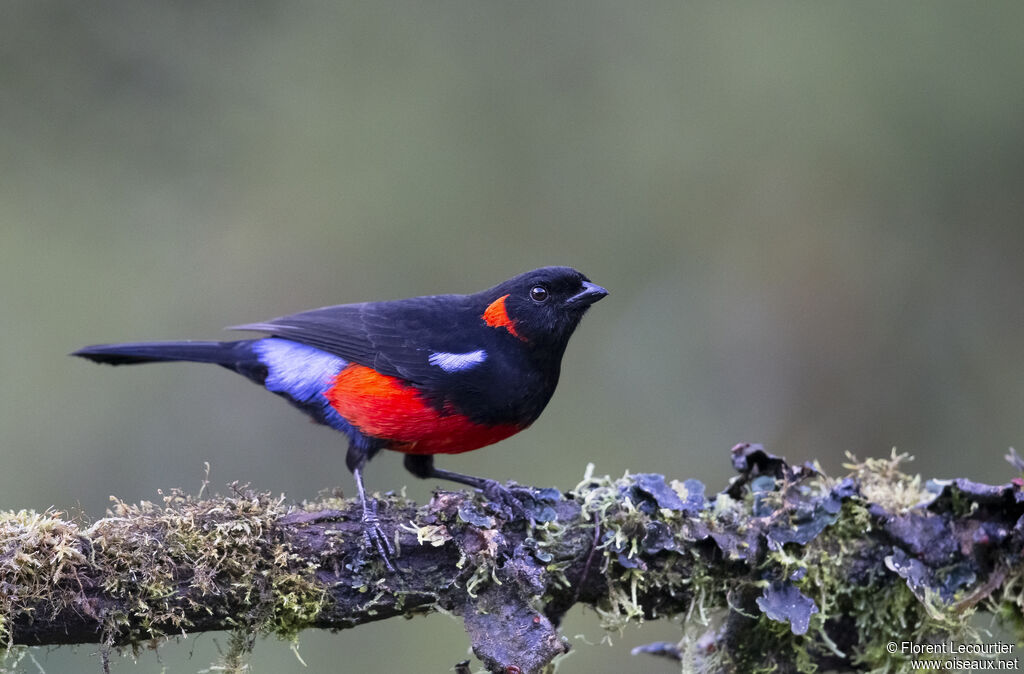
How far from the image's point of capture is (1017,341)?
7566 mm

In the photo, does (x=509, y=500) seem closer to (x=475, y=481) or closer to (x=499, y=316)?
(x=475, y=481)

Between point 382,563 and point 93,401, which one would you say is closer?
point 382,563

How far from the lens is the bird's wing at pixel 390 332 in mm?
4539

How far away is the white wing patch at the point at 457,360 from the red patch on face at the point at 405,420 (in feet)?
0.58

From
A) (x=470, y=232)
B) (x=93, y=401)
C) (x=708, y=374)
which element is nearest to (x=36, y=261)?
(x=93, y=401)

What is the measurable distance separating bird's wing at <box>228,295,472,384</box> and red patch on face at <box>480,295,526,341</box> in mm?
131

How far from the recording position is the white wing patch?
176 inches

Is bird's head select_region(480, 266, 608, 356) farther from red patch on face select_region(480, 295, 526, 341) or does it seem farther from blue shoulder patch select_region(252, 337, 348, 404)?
blue shoulder patch select_region(252, 337, 348, 404)

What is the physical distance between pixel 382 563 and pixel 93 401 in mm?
5407

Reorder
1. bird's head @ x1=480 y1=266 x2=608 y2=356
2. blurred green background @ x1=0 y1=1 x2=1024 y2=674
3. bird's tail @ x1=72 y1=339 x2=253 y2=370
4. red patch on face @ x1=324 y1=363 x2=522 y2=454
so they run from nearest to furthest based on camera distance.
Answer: red patch on face @ x1=324 y1=363 x2=522 y2=454
bird's head @ x1=480 y1=266 x2=608 y2=356
bird's tail @ x1=72 y1=339 x2=253 y2=370
blurred green background @ x1=0 y1=1 x2=1024 y2=674

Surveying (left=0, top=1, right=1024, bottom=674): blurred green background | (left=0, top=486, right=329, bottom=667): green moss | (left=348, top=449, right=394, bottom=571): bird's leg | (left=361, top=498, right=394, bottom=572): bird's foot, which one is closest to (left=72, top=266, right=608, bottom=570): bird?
(left=348, top=449, right=394, bottom=571): bird's leg

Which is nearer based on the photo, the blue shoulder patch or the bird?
the bird

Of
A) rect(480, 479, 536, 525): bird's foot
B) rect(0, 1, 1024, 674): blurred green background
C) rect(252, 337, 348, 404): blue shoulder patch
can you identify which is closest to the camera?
rect(480, 479, 536, 525): bird's foot

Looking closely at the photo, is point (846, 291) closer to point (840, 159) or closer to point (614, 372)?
point (840, 159)
